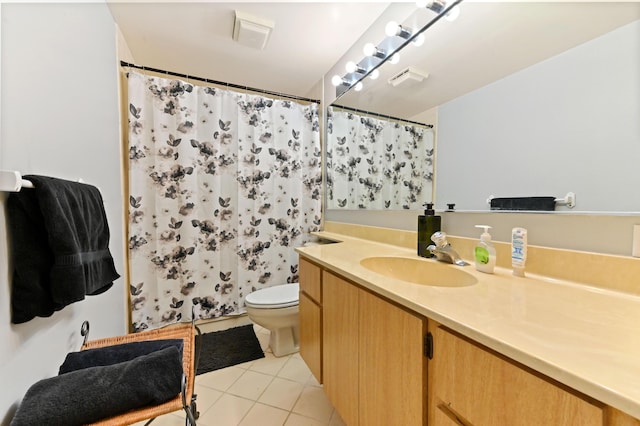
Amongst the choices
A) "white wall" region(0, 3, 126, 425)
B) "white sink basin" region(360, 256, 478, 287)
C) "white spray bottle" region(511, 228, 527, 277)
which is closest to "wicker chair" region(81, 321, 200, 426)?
"white wall" region(0, 3, 126, 425)

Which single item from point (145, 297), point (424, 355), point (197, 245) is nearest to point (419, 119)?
point (424, 355)

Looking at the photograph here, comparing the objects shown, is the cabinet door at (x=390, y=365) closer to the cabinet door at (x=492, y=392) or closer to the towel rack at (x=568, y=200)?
the cabinet door at (x=492, y=392)

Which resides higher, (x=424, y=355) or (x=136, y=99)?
(x=136, y=99)

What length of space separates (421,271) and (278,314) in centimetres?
91

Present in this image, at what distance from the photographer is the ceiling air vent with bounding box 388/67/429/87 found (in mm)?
1329

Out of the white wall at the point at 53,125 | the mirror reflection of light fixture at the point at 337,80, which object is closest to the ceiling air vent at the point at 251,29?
the mirror reflection of light fixture at the point at 337,80

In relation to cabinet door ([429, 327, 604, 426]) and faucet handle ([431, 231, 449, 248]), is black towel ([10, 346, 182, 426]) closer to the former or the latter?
cabinet door ([429, 327, 604, 426])

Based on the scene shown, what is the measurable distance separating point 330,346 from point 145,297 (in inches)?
57.1

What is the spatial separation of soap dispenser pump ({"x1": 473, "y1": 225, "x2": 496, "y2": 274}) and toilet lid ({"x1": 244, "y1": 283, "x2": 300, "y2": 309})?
1.06 m

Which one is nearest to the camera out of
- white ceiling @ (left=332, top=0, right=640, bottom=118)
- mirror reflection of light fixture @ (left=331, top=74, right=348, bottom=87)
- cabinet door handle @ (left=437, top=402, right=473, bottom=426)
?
cabinet door handle @ (left=437, top=402, right=473, bottom=426)

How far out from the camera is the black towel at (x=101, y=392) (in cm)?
62

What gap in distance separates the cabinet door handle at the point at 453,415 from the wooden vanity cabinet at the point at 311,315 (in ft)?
2.09

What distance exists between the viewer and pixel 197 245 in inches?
74.5

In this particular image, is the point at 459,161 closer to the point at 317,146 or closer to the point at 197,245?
the point at 317,146
